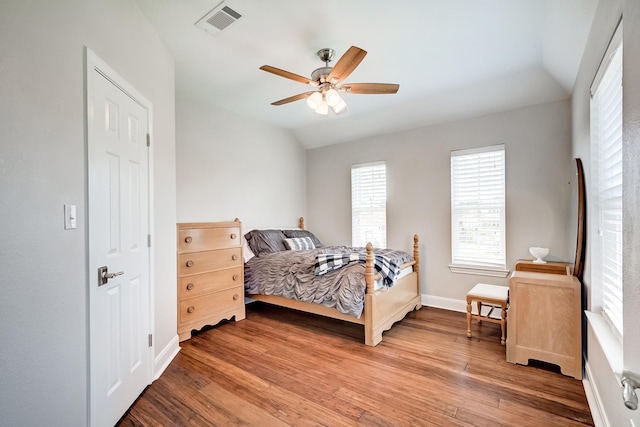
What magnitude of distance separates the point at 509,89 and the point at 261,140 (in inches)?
130

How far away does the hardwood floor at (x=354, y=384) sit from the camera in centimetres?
186

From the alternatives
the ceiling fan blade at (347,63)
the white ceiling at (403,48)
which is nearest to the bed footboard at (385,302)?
the ceiling fan blade at (347,63)

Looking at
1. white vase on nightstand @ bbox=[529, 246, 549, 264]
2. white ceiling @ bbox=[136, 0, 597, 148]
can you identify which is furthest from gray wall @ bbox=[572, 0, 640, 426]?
white vase on nightstand @ bbox=[529, 246, 549, 264]

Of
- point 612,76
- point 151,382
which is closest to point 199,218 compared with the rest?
point 151,382

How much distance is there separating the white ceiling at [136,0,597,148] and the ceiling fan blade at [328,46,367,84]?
13.0 inches

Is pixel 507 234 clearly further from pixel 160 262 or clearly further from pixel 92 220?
pixel 92 220

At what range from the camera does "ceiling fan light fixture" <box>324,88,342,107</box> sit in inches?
99.0

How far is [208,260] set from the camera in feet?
10.7

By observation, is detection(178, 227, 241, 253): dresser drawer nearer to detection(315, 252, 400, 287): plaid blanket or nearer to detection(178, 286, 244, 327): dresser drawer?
detection(178, 286, 244, 327): dresser drawer

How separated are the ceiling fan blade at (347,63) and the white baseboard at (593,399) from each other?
2588 mm

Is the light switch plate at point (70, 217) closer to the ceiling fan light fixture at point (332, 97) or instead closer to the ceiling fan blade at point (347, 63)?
the ceiling fan blade at point (347, 63)

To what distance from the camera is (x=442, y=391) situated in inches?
83.5

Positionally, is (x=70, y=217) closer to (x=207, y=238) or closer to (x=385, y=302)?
(x=207, y=238)

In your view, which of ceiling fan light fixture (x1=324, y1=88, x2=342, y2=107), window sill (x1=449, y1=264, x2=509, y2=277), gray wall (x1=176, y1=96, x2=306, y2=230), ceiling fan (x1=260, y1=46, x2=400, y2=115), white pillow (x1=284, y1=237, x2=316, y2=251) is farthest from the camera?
white pillow (x1=284, y1=237, x2=316, y2=251)
